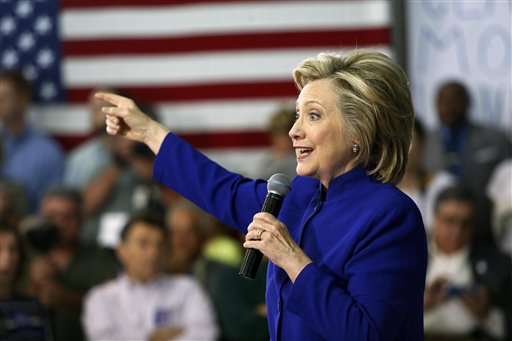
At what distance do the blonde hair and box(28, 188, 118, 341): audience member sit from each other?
2.97m

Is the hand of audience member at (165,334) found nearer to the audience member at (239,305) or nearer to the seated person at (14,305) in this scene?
the audience member at (239,305)

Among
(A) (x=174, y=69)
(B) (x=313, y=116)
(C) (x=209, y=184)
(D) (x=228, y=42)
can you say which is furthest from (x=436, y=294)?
(B) (x=313, y=116)

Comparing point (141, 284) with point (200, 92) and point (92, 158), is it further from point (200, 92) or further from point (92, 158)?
point (200, 92)

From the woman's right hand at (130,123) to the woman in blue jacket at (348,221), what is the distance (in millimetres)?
390

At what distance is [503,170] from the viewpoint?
595 centimetres

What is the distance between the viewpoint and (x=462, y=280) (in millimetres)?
5539

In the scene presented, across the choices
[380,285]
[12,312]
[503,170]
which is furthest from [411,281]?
[503,170]

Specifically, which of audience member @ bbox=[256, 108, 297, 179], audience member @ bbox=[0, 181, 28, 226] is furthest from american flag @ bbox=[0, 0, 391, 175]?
audience member @ bbox=[0, 181, 28, 226]

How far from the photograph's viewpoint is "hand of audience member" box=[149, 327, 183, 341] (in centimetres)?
496

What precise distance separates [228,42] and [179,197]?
104 centimetres

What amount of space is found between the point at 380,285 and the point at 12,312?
2753 mm

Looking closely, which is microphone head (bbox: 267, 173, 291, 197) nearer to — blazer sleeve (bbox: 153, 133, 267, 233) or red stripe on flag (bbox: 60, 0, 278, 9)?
blazer sleeve (bbox: 153, 133, 267, 233)

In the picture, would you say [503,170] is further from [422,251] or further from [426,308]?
[422,251]

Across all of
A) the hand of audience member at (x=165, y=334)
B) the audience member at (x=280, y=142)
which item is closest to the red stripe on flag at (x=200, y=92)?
the audience member at (x=280, y=142)
